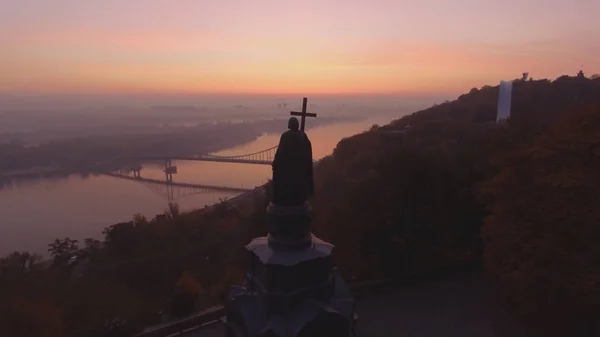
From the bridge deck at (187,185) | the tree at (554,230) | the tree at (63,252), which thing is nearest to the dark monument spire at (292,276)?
the tree at (554,230)

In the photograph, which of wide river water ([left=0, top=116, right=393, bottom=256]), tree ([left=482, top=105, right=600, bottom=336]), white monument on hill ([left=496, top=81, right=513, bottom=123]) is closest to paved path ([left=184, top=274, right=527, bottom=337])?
tree ([left=482, top=105, right=600, bottom=336])

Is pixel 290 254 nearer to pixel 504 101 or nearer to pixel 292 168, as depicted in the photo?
pixel 292 168

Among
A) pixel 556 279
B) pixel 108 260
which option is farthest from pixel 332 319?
pixel 108 260

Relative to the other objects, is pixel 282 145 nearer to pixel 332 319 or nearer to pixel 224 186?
pixel 332 319

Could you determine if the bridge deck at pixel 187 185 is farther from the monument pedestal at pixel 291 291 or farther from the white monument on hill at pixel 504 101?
the monument pedestal at pixel 291 291

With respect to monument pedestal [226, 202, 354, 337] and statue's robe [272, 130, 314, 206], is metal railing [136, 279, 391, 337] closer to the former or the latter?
monument pedestal [226, 202, 354, 337]
